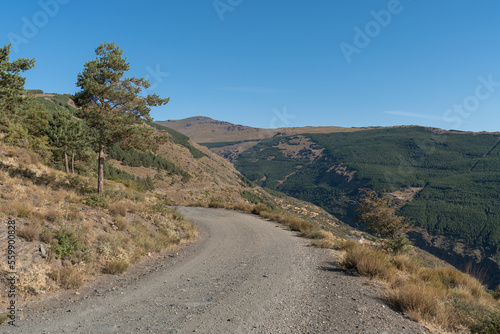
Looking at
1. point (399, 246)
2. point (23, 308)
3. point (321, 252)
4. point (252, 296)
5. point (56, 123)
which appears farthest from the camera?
point (56, 123)

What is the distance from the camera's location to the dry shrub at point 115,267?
8508mm

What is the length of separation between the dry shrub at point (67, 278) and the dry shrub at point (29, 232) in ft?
5.05

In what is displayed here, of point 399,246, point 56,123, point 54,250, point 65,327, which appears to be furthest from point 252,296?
point 56,123

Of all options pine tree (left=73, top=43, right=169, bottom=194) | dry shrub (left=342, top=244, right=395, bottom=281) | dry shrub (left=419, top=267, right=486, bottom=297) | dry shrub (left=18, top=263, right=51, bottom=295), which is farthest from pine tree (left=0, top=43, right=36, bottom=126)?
dry shrub (left=419, top=267, right=486, bottom=297)

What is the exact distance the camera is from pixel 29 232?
7.79 metres

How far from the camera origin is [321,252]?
11.6 m

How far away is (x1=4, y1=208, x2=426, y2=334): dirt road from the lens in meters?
4.99

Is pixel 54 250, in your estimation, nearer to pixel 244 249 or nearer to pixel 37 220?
pixel 37 220

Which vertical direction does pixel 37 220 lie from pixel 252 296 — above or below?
above

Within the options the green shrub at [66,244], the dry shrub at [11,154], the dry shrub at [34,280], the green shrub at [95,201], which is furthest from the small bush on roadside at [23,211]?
the dry shrub at [11,154]

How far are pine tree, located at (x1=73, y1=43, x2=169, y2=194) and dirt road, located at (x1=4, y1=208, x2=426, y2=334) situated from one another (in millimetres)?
7879

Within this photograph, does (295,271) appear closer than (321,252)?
Yes

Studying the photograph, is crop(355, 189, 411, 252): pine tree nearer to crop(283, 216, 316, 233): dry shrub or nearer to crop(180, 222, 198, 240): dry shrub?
crop(283, 216, 316, 233): dry shrub

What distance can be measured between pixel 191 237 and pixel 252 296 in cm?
863
